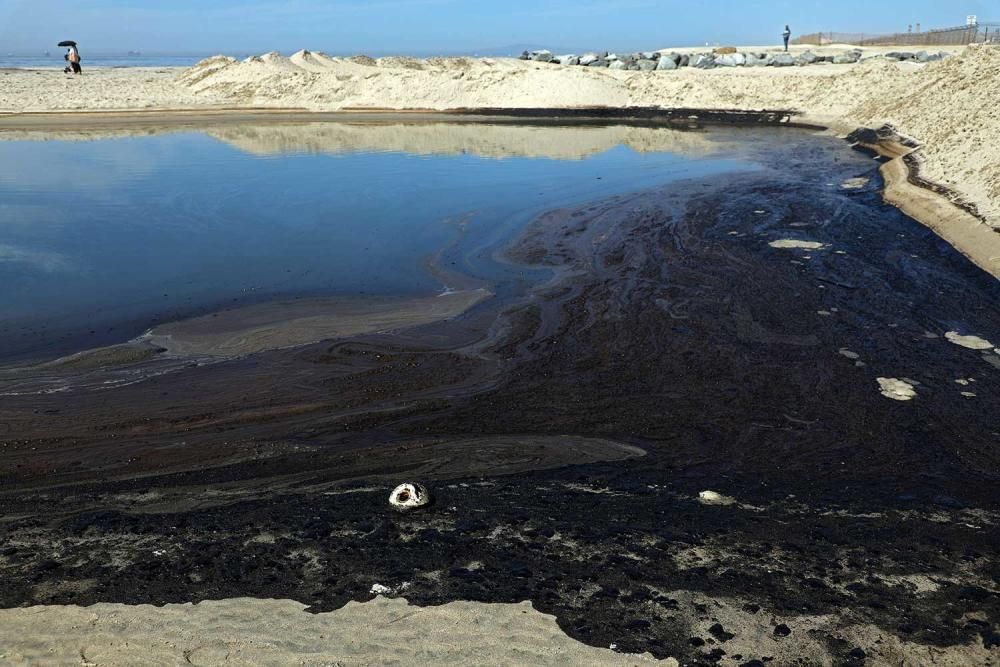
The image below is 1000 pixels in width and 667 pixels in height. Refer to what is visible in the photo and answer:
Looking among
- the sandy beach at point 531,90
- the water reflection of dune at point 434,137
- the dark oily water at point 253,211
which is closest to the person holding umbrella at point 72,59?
the sandy beach at point 531,90

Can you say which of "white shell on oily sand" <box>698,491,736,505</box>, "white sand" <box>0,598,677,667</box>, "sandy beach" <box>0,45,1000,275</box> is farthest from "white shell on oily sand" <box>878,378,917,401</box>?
"sandy beach" <box>0,45,1000,275</box>

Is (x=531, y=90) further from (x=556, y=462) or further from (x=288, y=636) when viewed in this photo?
(x=288, y=636)

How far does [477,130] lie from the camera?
1409 inches

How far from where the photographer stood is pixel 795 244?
50.9ft

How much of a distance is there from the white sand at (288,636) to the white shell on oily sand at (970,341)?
8.24 m

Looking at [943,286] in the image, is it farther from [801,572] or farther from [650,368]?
[801,572]

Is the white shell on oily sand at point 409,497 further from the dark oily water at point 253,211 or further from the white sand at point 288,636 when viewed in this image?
the dark oily water at point 253,211

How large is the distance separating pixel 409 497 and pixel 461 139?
90.0 feet

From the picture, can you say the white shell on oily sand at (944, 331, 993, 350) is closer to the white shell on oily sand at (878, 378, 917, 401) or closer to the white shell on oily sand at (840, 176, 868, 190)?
the white shell on oily sand at (878, 378, 917, 401)

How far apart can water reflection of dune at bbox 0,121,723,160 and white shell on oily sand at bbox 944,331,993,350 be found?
1741cm

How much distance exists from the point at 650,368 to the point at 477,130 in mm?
27734

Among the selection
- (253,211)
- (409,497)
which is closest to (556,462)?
(409,497)

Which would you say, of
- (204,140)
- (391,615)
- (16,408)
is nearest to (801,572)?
(391,615)

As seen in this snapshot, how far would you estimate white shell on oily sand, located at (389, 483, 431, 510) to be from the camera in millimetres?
6406
